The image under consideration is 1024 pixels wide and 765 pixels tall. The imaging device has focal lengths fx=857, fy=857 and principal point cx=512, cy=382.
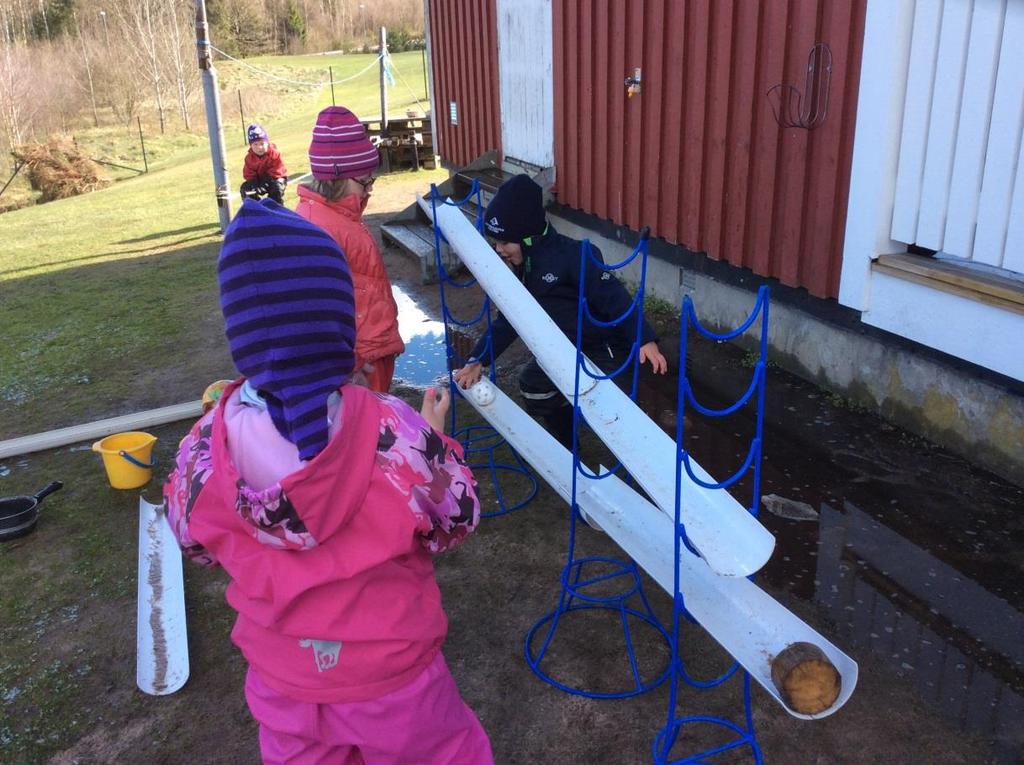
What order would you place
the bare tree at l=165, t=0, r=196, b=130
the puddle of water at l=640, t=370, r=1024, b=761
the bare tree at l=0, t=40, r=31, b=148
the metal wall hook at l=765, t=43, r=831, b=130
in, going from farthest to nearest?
the bare tree at l=165, t=0, r=196, b=130 → the bare tree at l=0, t=40, r=31, b=148 → the metal wall hook at l=765, t=43, r=831, b=130 → the puddle of water at l=640, t=370, r=1024, b=761

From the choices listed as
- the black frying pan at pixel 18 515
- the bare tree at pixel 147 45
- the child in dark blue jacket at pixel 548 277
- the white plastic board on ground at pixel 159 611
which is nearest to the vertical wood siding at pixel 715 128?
the child in dark blue jacket at pixel 548 277

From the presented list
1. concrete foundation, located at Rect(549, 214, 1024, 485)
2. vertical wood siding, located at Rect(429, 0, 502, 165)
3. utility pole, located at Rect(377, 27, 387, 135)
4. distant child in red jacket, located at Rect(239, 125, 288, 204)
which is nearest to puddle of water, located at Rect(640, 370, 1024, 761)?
concrete foundation, located at Rect(549, 214, 1024, 485)

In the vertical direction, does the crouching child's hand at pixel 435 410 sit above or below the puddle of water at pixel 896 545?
above

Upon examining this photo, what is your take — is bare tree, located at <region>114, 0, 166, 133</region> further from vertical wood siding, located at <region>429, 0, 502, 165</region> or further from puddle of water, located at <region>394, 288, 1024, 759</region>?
puddle of water, located at <region>394, 288, 1024, 759</region>

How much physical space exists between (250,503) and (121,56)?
37924 mm

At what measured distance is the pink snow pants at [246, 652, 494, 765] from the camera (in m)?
1.70

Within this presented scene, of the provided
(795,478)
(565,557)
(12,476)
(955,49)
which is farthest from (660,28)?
(12,476)

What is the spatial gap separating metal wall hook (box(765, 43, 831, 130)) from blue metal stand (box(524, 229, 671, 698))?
1.99 meters

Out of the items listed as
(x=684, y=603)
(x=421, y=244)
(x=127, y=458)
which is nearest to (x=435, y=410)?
(x=684, y=603)

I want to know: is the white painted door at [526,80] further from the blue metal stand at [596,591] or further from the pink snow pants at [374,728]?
the pink snow pants at [374,728]

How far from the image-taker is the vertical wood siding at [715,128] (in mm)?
4824

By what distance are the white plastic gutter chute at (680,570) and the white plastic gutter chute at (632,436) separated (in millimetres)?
176

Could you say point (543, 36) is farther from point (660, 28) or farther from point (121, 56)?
point (121, 56)

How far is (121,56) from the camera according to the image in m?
33.8
